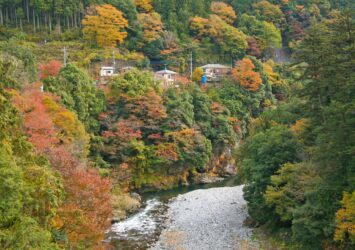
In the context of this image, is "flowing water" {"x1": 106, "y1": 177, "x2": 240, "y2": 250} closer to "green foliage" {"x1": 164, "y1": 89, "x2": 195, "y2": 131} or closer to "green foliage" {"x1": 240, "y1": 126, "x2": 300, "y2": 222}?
"green foliage" {"x1": 240, "y1": 126, "x2": 300, "y2": 222}

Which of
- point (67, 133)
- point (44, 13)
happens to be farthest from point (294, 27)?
point (67, 133)

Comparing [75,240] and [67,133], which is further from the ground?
[67,133]

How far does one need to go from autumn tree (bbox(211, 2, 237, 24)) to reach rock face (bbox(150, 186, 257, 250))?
1505 inches

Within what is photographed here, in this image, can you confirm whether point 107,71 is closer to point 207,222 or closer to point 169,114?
point 169,114

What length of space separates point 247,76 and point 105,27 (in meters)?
18.1

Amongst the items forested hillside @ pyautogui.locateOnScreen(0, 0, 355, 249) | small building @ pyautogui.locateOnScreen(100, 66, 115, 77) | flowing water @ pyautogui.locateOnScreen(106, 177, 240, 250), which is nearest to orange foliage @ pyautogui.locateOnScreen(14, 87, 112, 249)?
forested hillside @ pyautogui.locateOnScreen(0, 0, 355, 249)

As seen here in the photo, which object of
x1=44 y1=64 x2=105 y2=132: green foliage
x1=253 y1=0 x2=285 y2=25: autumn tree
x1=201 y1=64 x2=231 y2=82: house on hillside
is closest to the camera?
x1=44 y1=64 x2=105 y2=132: green foliage

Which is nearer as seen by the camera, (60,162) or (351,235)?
(351,235)

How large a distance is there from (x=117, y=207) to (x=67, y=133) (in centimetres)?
578

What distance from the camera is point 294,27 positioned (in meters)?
70.6

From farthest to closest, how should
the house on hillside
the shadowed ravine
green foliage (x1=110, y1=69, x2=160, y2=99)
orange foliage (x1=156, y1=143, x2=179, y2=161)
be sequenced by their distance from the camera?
1. the house on hillside
2. green foliage (x1=110, y1=69, x2=160, y2=99)
3. orange foliage (x1=156, y1=143, x2=179, y2=161)
4. the shadowed ravine

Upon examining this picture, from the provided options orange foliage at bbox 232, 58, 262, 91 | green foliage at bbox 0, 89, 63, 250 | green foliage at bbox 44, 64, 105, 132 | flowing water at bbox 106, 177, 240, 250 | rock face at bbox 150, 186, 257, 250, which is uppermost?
orange foliage at bbox 232, 58, 262, 91

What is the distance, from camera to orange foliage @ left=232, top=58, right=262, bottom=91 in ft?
168

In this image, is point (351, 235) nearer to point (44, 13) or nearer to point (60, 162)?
point (60, 162)
